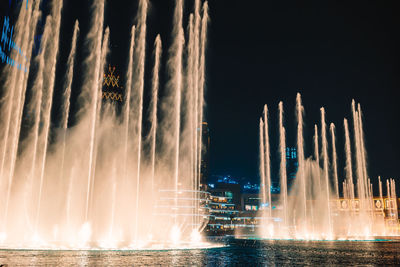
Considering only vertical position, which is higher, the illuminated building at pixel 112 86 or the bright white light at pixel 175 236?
→ the illuminated building at pixel 112 86

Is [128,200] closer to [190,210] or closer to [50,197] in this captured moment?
[50,197]

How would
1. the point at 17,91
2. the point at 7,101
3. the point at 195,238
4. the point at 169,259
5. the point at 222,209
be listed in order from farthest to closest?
the point at 222,209, the point at 195,238, the point at 7,101, the point at 17,91, the point at 169,259

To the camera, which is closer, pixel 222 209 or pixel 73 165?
pixel 73 165

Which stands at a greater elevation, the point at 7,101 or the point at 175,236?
the point at 7,101

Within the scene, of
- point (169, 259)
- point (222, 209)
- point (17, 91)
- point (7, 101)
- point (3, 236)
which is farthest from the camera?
point (222, 209)

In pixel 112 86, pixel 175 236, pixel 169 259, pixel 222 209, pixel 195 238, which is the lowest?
pixel 195 238

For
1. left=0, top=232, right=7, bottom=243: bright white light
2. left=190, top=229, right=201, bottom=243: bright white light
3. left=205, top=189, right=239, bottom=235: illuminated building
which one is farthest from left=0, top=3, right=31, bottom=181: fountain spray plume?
left=205, top=189, right=239, bottom=235: illuminated building

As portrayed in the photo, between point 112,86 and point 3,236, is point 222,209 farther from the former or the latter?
point 3,236

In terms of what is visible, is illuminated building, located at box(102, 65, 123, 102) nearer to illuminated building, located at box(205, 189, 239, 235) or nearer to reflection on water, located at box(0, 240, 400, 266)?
illuminated building, located at box(205, 189, 239, 235)

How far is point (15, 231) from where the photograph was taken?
143 feet

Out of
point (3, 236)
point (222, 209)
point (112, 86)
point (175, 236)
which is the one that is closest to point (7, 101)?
point (3, 236)

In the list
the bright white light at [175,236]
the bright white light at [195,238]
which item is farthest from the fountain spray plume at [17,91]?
the bright white light at [195,238]

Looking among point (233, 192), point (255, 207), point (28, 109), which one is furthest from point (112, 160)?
point (255, 207)

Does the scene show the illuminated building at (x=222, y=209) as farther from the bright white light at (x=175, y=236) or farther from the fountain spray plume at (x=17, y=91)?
the fountain spray plume at (x=17, y=91)
